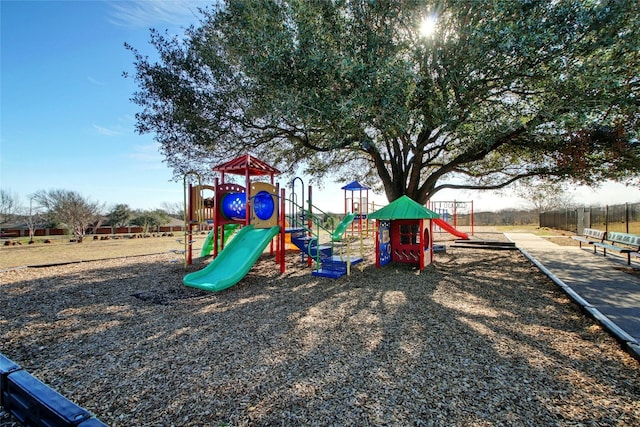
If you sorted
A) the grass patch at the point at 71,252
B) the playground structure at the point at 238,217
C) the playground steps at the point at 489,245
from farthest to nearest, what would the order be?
1. the playground steps at the point at 489,245
2. the grass patch at the point at 71,252
3. the playground structure at the point at 238,217

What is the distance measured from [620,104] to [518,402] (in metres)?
8.32

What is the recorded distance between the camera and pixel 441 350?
3.57m

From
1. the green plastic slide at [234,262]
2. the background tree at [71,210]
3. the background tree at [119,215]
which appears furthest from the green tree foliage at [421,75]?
the background tree at [119,215]

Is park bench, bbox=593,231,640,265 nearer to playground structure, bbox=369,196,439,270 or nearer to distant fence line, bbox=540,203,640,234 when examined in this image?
distant fence line, bbox=540,203,640,234

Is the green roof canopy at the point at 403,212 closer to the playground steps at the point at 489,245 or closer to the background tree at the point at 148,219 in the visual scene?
the playground steps at the point at 489,245

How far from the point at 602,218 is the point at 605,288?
1399 cm

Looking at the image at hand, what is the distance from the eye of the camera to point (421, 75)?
27.6 ft

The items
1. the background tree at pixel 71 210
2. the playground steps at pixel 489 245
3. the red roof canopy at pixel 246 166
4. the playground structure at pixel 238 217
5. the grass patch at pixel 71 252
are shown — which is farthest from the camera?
the background tree at pixel 71 210

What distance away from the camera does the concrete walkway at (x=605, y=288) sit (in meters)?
4.16

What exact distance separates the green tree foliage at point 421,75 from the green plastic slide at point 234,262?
3166 mm

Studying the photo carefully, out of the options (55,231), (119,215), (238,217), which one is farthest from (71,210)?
(238,217)

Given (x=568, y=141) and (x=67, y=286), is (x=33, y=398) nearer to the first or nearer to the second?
(x=67, y=286)

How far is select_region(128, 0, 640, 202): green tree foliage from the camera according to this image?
23.8 feet

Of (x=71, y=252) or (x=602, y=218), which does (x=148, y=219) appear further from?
(x=602, y=218)
